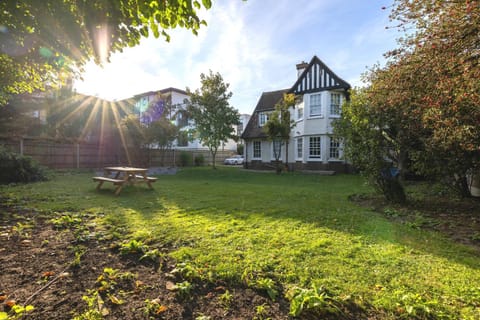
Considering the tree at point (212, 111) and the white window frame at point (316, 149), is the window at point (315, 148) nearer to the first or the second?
the white window frame at point (316, 149)

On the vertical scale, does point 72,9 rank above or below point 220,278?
above

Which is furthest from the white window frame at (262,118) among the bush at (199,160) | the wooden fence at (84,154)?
the wooden fence at (84,154)

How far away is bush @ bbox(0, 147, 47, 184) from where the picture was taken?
956cm

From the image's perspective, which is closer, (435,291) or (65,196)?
(435,291)

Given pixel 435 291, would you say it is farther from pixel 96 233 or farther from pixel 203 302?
pixel 96 233

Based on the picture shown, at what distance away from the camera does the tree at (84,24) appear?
A: 335cm

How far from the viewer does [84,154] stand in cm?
1745

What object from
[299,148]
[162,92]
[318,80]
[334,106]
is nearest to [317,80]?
[318,80]

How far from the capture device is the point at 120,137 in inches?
742

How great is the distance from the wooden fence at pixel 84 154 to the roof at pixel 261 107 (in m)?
8.09

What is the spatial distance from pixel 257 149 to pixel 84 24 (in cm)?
1931

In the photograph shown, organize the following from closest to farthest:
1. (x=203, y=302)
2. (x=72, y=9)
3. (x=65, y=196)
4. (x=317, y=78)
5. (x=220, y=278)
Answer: (x=203, y=302) → (x=220, y=278) → (x=72, y=9) → (x=65, y=196) → (x=317, y=78)

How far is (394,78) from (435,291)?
4573mm

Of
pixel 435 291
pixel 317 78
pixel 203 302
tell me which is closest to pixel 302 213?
pixel 435 291
